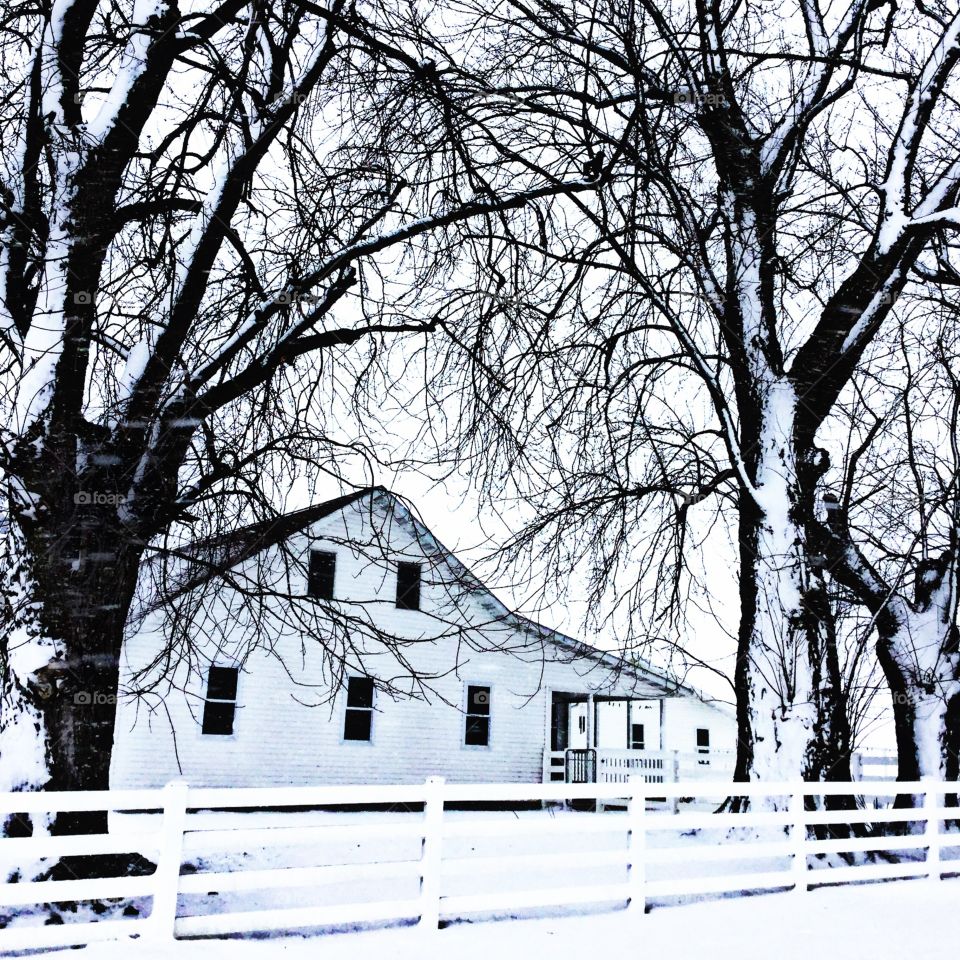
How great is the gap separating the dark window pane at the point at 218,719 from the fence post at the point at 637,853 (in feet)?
39.5

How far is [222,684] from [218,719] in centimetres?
70

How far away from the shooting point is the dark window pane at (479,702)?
21.5m

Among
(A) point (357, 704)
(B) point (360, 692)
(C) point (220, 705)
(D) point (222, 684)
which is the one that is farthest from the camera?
(B) point (360, 692)

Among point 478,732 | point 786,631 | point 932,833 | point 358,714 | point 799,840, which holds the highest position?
point 786,631

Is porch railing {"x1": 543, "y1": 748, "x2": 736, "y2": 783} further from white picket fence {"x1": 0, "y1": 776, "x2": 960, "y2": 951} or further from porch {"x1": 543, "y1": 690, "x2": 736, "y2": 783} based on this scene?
white picket fence {"x1": 0, "y1": 776, "x2": 960, "y2": 951}

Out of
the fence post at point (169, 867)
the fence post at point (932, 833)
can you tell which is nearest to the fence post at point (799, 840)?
the fence post at point (932, 833)

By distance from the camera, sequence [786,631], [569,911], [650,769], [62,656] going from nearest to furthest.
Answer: [62,656] < [569,911] < [786,631] < [650,769]

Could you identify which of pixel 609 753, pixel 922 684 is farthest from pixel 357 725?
pixel 922 684

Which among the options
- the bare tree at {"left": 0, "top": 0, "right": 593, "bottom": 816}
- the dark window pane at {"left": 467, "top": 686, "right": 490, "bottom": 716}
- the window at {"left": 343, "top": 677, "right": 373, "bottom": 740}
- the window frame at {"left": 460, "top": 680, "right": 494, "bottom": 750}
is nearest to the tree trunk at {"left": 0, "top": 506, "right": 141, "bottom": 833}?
the bare tree at {"left": 0, "top": 0, "right": 593, "bottom": 816}

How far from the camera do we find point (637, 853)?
8.08 m

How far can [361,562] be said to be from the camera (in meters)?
21.3

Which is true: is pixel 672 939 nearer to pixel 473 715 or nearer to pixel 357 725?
pixel 357 725

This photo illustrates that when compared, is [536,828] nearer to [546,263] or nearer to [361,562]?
[546,263]

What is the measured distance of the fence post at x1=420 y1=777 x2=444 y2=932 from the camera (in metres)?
6.97
